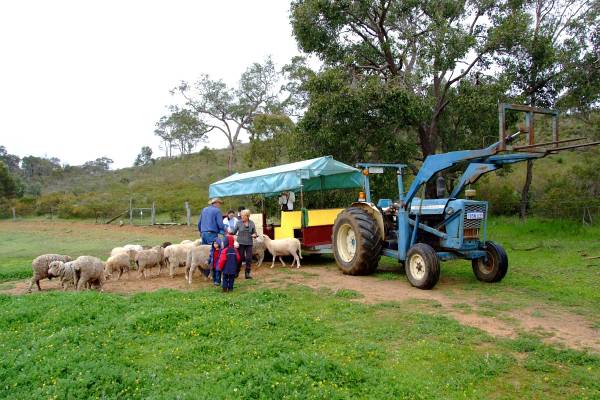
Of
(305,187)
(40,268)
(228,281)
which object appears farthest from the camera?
(305,187)

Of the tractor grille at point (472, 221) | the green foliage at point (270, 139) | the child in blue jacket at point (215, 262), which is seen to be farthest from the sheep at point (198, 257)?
the green foliage at point (270, 139)

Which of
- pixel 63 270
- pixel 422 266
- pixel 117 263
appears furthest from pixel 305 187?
pixel 63 270

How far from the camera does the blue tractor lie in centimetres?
810

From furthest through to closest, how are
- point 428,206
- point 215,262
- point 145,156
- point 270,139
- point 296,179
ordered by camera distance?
point 145,156, point 270,139, point 296,179, point 215,262, point 428,206

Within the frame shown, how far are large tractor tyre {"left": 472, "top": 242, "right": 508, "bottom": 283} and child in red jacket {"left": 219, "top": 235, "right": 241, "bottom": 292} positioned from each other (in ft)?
15.9

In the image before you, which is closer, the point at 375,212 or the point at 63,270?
the point at 63,270

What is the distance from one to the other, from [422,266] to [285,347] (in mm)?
4127

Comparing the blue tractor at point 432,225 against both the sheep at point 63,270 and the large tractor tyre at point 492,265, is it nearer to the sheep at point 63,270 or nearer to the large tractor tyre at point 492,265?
the large tractor tyre at point 492,265

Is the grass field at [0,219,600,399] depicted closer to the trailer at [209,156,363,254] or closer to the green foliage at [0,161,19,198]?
the trailer at [209,156,363,254]

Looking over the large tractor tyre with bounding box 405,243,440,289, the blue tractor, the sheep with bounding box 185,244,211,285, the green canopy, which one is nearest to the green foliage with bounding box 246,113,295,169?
the green canopy

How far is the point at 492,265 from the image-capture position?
8.95 meters

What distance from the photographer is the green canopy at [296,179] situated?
11727 mm

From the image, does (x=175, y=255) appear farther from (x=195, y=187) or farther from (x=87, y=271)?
(x=195, y=187)

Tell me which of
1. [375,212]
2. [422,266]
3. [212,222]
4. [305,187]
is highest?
[305,187]
